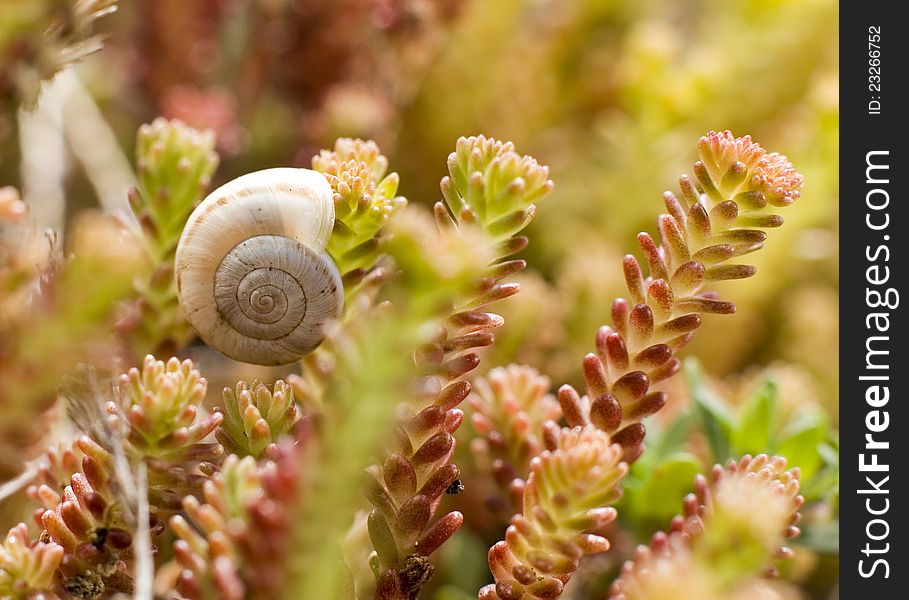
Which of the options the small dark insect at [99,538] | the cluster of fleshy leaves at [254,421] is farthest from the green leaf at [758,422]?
the small dark insect at [99,538]

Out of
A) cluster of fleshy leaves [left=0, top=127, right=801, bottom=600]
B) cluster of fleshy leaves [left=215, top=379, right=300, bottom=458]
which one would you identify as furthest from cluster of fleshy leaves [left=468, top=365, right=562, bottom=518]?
cluster of fleshy leaves [left=215, top=379, right=300, bottom=458]

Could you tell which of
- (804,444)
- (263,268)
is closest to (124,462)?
(263,268)

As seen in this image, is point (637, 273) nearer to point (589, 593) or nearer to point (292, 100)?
point (589, 593)

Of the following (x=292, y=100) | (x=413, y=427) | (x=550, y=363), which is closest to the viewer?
(x=413, y=427)

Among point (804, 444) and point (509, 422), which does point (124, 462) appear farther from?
point (804, 444)

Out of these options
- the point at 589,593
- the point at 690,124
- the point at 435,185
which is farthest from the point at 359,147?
the point at 690,124

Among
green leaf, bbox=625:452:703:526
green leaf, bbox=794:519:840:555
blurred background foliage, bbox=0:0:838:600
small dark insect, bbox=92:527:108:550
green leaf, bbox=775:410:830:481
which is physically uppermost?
blurred background foliage, bbox=0:0:838:600

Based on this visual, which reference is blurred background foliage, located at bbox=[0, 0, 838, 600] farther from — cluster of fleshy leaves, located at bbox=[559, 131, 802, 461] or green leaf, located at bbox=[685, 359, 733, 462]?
cluster of fleshy leaves, located at bbox=[559, 131, 802, 461]
